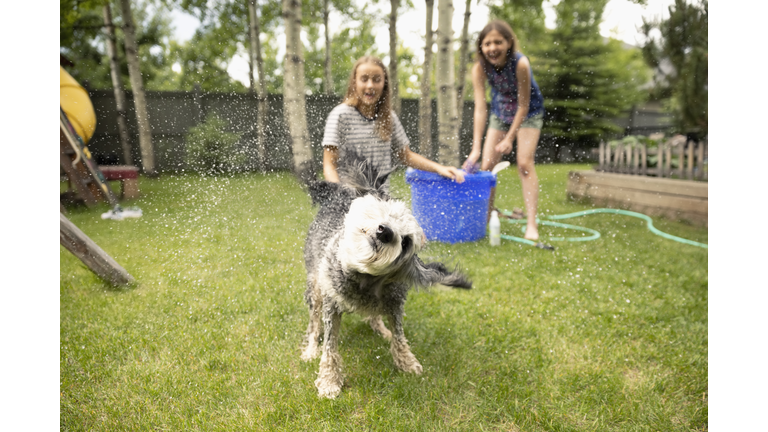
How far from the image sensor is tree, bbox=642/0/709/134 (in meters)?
3.94

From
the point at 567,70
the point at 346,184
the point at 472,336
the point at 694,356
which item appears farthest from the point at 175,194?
the point at 694,356

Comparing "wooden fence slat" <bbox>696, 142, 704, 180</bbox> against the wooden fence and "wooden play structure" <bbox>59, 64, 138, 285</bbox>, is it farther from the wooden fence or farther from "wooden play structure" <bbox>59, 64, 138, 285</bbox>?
"wooden play structure" <bbox>59, 64, 138, 285</bbox>

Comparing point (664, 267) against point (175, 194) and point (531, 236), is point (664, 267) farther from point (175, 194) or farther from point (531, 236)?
point (175, 194)

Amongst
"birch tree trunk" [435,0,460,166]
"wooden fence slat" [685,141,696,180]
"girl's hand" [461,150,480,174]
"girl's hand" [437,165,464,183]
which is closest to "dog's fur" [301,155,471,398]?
"girl's hand" [437,165,464,183]

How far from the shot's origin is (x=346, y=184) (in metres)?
1.76

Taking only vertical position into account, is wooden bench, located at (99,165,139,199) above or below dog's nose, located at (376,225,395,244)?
above

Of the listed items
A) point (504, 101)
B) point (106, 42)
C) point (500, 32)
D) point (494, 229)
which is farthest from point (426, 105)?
point (106, 42)

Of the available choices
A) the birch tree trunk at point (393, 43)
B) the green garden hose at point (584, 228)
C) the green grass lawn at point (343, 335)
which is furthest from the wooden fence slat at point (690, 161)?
the birch tree trunk at point (393, 43)

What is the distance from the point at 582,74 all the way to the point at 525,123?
1.99ft

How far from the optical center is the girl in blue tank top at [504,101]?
2922 mm

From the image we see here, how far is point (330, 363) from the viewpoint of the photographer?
6.18ft

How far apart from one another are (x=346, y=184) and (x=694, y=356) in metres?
2.38

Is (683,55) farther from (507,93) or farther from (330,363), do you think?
(330,363)

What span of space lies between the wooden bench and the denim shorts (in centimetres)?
322
